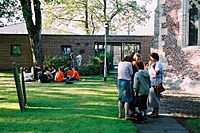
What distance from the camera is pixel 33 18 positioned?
22.0m

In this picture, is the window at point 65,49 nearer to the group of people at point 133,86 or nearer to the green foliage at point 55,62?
the green foliage at point 55,62

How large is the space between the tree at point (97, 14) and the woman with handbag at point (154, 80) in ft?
114

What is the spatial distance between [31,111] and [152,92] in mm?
3480

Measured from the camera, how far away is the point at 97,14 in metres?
44.7

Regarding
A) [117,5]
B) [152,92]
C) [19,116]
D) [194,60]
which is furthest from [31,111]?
[117,5]

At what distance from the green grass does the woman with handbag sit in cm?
94

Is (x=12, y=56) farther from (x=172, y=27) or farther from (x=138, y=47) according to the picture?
(x=172, y=27)

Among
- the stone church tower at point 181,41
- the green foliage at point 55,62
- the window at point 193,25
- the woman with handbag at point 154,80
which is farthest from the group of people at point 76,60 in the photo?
the woman with handbag at point 154,80

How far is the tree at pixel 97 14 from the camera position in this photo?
43469 mm

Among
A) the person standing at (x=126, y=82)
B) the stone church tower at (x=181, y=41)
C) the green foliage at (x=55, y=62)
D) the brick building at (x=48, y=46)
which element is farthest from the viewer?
the brick building at (x=48, y=46)

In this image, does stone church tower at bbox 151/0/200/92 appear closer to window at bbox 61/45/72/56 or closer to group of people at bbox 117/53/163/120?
group of people at bbox 117/53/163/120

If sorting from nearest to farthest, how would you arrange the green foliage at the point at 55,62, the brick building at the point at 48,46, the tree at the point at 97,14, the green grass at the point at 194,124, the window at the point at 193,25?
1. the green grass at the point at 194,124
2. the window at the point at 193,25
3. the green foliage at the point at 55,62
4. the brick building at the point at 48,46
5. the tree at the point at 97,14

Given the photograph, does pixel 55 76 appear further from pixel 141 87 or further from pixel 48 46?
pixel 141 87

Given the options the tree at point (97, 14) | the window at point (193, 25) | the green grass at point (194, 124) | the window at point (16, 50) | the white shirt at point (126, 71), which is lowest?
the green grass at point (194, 124)
